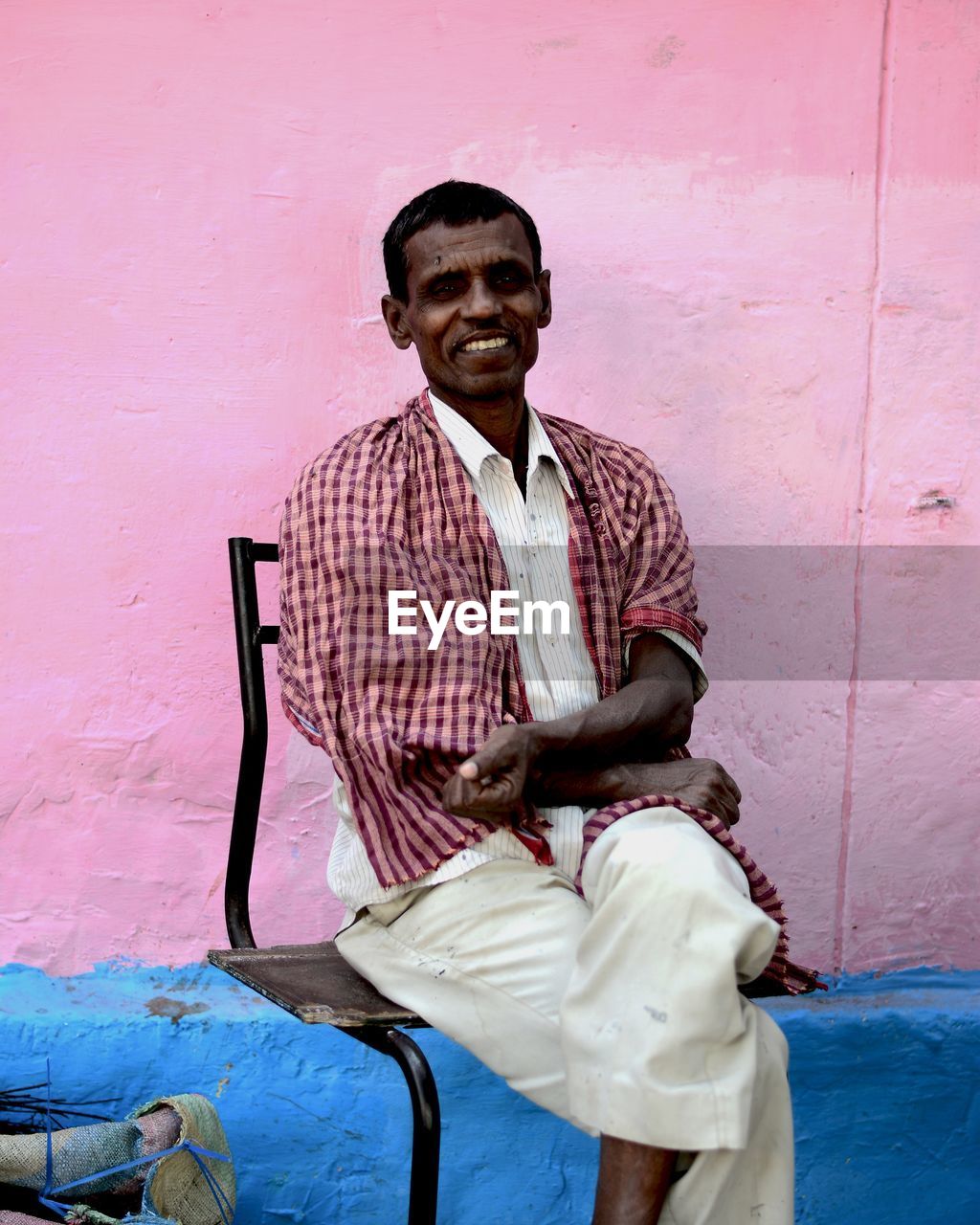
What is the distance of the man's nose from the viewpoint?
2.38 metres

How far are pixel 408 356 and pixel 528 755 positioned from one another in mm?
1166

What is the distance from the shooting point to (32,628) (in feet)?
9.29

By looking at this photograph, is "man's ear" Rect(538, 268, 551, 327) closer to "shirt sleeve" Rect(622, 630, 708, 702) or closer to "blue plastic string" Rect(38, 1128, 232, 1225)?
"shirt sleeve" Rect(622, 630, 708, 702)

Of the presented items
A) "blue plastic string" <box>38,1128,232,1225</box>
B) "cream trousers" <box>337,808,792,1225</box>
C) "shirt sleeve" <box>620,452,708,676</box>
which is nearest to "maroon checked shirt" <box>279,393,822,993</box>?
"shirt sleeve" <box>620,452,708,676</box>

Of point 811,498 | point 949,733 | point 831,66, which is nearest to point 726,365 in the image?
point 811,498

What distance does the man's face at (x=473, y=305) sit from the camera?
94.7 inches

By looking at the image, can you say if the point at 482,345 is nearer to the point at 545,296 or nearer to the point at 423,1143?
the point at 545,296

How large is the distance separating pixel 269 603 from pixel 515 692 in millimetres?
812

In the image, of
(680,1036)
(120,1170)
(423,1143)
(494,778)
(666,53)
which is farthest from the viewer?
(666,53)

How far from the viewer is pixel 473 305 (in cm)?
239

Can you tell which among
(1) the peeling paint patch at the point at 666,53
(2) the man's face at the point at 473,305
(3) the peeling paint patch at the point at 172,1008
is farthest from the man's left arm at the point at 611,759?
(1) the peeling paint patch at the point at 666,53

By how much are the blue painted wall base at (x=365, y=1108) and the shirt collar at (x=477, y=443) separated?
3.81 ft

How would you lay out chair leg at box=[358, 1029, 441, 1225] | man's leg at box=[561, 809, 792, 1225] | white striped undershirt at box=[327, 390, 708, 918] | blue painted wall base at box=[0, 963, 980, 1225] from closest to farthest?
man's leg at box=[561, 809, 792, 1225] < chair leg at box=[358, 1029, 441, 1225] < white striped undershirt at box=[327, 390, 708, 918] < blue painted wall base at box=[0, 963, 980, 1225]

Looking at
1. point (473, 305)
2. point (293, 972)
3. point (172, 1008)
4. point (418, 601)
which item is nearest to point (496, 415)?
point (473, 305)
